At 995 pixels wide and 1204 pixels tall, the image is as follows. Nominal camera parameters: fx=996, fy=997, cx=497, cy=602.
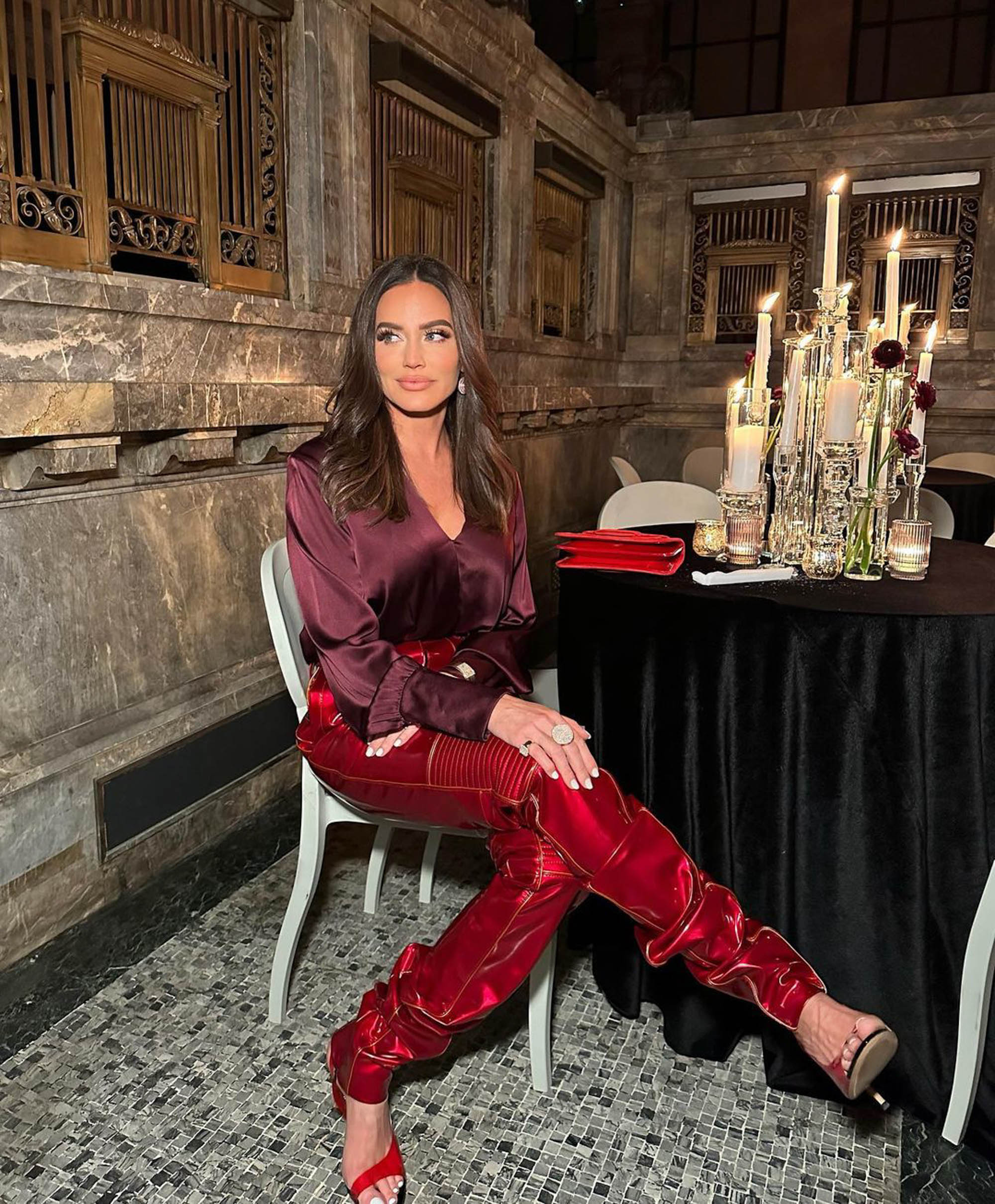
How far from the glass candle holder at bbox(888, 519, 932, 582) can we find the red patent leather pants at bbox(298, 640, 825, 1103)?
2.81 feet

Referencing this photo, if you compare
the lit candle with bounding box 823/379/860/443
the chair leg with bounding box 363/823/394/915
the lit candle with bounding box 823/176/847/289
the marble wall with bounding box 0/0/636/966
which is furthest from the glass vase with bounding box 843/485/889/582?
the marble wall with bounding box 0/0/636/966

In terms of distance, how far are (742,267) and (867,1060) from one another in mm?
6090

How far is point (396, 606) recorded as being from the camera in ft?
6.18

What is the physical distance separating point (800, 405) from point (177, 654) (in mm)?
1631

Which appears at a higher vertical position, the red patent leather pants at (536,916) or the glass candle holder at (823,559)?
the glass candle holder at (823,559)

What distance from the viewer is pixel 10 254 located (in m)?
2.15

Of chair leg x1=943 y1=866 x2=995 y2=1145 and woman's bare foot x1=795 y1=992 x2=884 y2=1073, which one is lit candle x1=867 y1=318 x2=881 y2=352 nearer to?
chair leg x1=943 y1=866 x2=995 y2=1145

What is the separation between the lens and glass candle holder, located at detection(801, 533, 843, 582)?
6.71 ft

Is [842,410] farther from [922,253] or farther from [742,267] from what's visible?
[742,267]

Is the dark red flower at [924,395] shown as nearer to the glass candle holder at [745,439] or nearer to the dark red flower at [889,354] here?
the dark red flower at [889,354]

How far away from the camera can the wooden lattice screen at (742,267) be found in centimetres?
645

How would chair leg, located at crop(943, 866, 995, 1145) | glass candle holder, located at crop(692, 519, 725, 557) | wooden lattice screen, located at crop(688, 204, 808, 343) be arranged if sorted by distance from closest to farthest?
chair leg, located at crop(943, 866, 995, 1145), glass candle holder, located at crop(692, 519, 725, 557), wooden lattice screen, located at crop(688, 204, 808, 343)

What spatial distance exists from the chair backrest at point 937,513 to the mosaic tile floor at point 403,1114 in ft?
6.94

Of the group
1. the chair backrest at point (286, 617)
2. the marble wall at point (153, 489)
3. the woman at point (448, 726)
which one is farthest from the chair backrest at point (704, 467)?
the chair backrest at point (286, 617)
